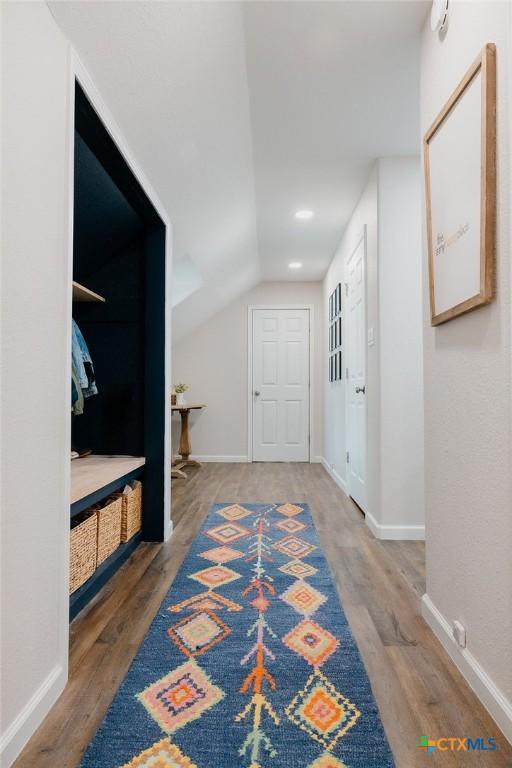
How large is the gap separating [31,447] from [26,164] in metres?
0.71

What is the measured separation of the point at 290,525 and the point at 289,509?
46cm

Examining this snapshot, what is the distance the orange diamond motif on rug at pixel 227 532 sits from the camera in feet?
9.30

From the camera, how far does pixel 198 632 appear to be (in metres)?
1.72

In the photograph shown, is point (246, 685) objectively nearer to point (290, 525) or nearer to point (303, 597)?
point (303, 597)

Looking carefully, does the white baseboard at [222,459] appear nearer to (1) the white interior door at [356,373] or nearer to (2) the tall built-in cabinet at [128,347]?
(1) the white interior door at [356,373]

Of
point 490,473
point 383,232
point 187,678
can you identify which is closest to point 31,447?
point 187,678

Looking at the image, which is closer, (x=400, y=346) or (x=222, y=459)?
(x=400, y=346)

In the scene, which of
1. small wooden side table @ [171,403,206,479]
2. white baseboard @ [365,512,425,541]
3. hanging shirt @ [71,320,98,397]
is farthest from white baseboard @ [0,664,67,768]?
small wooden side table @ [171,403,206,479]

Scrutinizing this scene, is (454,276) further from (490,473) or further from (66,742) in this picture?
(66,742)

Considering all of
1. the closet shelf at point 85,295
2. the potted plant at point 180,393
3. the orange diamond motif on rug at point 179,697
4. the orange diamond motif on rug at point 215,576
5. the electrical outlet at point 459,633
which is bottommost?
the orange diamond motif on rug at point 215,576

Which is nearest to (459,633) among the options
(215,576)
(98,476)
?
(215,576)

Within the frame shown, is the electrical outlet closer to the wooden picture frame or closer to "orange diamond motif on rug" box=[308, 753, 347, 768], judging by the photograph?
"orange diamond motif on rug" box=[308, 753, 347, 768]

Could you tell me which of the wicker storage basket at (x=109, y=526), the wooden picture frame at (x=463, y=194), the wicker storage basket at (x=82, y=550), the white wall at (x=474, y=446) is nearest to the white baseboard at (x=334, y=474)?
the wicker storage basket at (x=109, y=526)

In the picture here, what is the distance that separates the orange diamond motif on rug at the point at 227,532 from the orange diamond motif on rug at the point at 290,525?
0.22m
